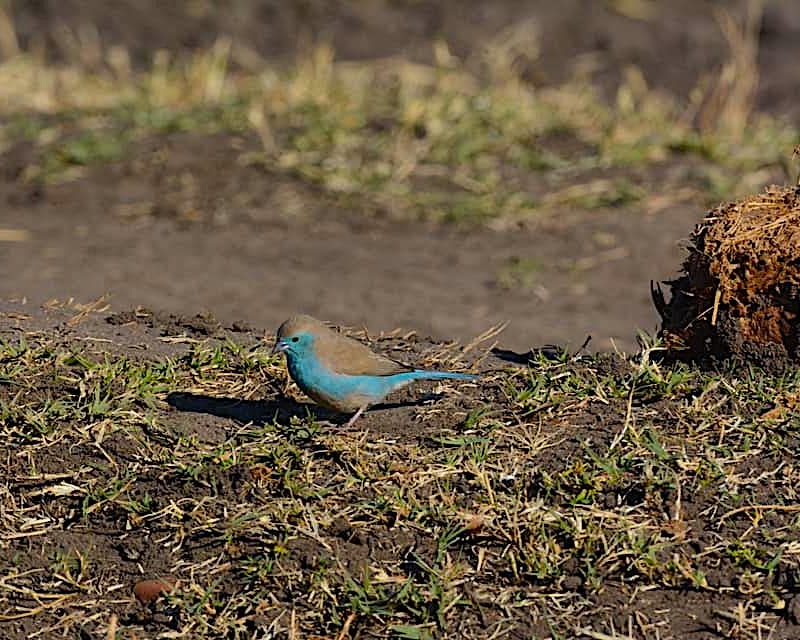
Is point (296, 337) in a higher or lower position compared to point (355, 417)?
higher

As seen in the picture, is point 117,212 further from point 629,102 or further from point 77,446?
point 77,446

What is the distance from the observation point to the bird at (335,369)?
4.52m

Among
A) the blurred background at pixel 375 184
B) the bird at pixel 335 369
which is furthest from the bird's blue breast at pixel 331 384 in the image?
the blurred background at pixel 375 184

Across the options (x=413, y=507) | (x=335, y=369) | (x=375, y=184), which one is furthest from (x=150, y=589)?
(x=375, y=184)

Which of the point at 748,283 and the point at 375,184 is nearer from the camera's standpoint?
the point at 748,283

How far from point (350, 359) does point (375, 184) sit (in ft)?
16.9

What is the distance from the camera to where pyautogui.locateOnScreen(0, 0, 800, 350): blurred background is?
26.5 ft

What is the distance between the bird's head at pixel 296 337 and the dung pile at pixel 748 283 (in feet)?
4.63

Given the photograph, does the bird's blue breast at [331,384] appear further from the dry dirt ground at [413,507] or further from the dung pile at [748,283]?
the dung pile at [748,283]

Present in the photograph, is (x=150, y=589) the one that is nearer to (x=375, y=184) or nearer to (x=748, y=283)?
(x=748, y=283)

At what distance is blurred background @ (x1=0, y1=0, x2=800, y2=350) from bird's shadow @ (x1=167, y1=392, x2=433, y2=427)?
8.06ft

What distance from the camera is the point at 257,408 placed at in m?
4.84

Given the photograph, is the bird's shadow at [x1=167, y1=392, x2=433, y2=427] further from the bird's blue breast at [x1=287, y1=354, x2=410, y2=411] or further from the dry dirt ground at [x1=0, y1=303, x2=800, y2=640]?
the bird's blue breast at [x1=287, y1=354, x2=410, y2=411]

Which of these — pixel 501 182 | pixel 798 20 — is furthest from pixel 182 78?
pixel 798 20
